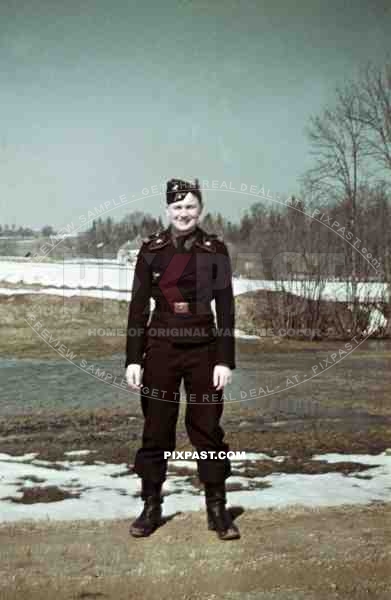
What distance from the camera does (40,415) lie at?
4.73 meters

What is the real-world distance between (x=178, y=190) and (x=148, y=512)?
1112mm

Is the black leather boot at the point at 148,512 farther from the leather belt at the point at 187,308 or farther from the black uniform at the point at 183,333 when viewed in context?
the leather belt at the point at 187,308

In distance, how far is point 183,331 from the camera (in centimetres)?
235

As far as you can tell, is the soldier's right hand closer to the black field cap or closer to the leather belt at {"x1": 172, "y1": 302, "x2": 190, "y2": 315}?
the leather belt at {"x1": 172, "y1": 302, "x2": 190, "y2": 315}

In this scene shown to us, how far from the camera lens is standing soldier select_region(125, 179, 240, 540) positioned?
2361 mm

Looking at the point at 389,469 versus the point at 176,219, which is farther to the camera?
the point at 389,469

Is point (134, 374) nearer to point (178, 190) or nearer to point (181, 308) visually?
point (181, 308)

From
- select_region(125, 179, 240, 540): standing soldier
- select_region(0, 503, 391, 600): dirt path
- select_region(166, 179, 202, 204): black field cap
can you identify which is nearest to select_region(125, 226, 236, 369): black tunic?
select_region(125, 179, 240, 540): standing soldier

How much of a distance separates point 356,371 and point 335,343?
0.44m

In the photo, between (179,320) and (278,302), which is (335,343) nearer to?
(278,302)

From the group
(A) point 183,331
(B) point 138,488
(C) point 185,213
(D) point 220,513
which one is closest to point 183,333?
(A) point 183,331

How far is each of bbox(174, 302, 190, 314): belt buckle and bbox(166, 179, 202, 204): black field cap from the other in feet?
1.12

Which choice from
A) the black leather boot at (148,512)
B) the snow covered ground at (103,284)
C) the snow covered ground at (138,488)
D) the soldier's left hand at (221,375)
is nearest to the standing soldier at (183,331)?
the soldier's left hand at (221,375)

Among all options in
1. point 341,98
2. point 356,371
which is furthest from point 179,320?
point 356,371
